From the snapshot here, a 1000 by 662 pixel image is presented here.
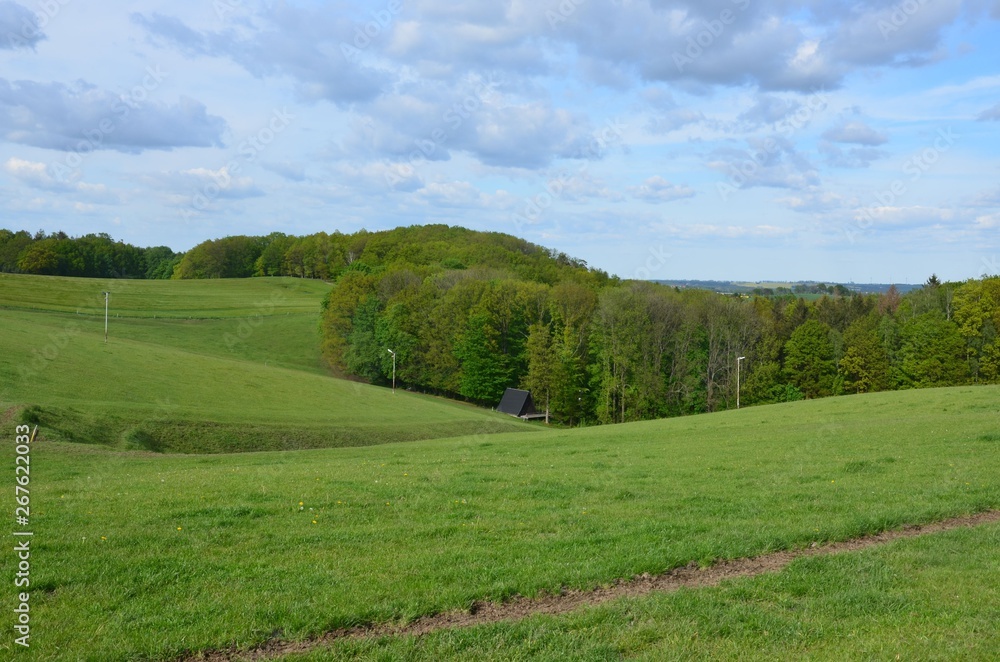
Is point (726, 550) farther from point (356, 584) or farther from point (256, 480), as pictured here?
point (256, 480)

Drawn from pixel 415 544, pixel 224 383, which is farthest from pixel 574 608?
pixel 224 383

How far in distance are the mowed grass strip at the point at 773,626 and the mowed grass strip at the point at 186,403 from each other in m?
29.4

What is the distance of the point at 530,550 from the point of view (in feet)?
32.9

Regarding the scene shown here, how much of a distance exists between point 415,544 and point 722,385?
73050 millimetres

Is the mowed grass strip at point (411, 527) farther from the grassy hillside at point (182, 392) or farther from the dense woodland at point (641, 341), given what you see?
the dense woodland at point (641, 341)

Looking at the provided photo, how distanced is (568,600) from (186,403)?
135ft

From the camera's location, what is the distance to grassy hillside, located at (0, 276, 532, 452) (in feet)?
119

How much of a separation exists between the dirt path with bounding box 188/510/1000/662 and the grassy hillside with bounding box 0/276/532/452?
92.2ft

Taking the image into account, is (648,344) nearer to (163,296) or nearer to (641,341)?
(641,341)

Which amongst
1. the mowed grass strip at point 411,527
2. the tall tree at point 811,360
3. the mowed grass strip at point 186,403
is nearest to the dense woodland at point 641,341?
the tall tree at point 811,360

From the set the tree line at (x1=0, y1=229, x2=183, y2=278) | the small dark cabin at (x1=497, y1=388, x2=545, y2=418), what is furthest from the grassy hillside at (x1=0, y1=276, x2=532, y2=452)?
the tree line at (x1=0, y1=229, x2=183, y2=278)

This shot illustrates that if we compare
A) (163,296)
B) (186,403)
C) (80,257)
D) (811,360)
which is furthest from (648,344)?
(80,257)

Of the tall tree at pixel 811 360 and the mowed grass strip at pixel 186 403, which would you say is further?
the tall tree at pixel 811 360

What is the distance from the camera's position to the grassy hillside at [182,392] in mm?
36375
